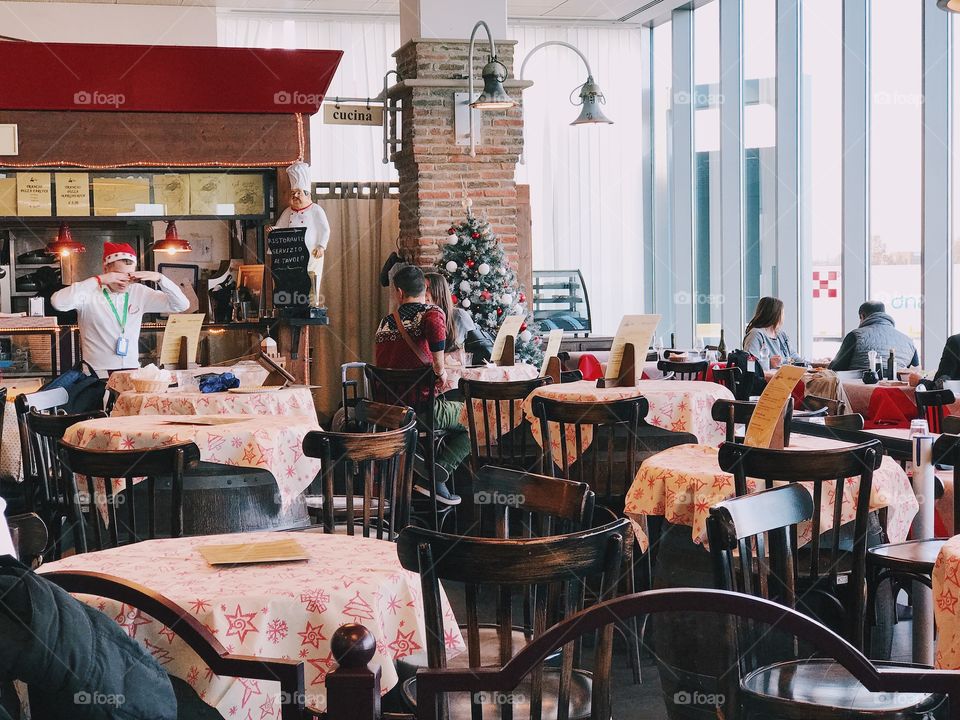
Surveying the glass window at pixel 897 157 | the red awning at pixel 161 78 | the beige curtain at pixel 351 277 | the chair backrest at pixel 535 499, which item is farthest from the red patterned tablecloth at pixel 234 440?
the glass window at pixel 897 157

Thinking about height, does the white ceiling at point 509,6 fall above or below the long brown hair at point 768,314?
above

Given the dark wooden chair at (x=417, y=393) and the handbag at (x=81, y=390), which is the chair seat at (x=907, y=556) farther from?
the handbag at (x=81, y=390)

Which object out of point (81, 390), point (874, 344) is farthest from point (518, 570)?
point (874, 344)

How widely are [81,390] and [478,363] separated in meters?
3.69

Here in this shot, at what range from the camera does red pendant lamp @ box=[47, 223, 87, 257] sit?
881cm

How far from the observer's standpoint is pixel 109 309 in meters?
7.39

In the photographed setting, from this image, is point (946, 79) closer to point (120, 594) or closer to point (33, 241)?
point (33, 241)

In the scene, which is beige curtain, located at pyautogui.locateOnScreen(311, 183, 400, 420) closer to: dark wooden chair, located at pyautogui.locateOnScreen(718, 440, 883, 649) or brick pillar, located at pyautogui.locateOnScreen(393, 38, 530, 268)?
brick pillar, located at pyautogui.locateOnScreen(393, 38, 530, 268)

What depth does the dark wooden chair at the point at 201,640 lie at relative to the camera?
179cm

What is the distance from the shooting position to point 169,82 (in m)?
9.01

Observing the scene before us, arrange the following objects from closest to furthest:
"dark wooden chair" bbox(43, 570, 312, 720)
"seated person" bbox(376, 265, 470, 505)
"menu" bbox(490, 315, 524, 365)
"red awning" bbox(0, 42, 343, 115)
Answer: "dark wooden chair" bbox(43, 570, 312, 720), "seated person" bbox(376, 265, 470, 505), "menu" bbox(490, 315, 524, 365), "red awning" bbox(0, 42, 343, 115)

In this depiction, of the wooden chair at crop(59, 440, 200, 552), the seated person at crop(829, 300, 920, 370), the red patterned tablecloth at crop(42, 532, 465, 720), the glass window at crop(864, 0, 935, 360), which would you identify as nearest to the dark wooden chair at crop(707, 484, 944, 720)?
the red patterned tablecloth at crop(42, 532, 465, 720)

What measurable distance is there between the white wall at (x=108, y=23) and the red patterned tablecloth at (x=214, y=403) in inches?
317

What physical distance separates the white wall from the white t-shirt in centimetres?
633
